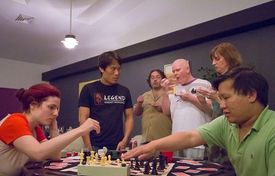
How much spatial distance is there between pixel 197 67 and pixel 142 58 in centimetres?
130

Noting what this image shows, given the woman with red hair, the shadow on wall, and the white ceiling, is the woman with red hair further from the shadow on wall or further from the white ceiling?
the shadow on wall

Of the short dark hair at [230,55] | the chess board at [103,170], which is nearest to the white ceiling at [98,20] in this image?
the short dark hair at [230,55]

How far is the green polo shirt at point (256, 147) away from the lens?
1234 millimetres

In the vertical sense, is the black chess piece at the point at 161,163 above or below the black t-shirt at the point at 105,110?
below

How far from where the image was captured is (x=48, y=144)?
5.05ft

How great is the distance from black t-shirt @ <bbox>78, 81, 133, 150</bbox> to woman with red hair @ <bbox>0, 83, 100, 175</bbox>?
752 mm

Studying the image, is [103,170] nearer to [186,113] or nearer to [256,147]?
[256,147]

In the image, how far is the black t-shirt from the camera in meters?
2.62

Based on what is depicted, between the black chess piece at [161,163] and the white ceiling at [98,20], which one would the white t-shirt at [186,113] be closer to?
the black chess piece at [161,163]

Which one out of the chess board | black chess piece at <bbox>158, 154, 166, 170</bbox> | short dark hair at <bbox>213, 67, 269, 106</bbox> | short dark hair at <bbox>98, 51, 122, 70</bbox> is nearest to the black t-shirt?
short dark hair at <bbox>98, 51, 122, 70</bbox>

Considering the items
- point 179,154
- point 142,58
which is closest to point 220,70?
point 179,154

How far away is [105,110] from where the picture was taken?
2684mm

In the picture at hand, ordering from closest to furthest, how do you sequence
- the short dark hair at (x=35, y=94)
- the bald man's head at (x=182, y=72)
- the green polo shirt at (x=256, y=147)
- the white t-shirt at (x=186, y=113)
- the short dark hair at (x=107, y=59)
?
the green polo shirt at (x=256, y=147) → the short dark hair at (x=35, y=94) → the white t-shirt at (x=186, y=113) → the short dark hair at (x=107, y=59) → the bald man's head at (x=182, y=72)

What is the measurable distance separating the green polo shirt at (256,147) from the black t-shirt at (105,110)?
1318mm
